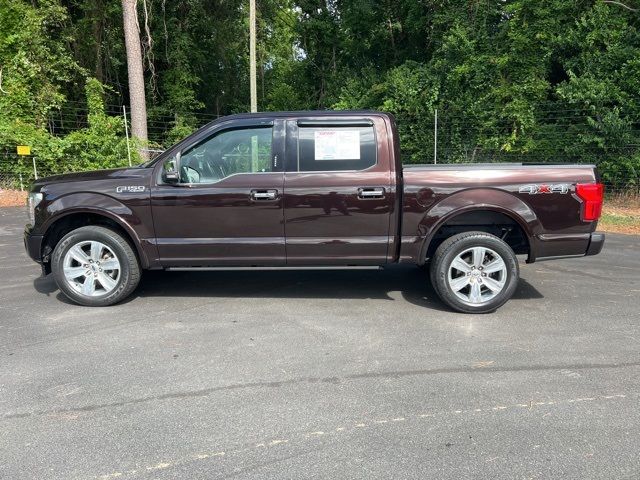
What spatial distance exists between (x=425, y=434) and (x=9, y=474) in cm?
224

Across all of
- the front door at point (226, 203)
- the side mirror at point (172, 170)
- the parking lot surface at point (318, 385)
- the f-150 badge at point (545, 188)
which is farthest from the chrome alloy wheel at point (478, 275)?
the side mirror at point (172, 170)

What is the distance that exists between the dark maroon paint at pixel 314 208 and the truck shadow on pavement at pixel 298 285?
0.63 m

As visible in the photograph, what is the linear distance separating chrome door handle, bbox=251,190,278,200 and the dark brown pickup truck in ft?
0.03

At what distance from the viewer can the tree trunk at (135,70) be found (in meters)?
16.1

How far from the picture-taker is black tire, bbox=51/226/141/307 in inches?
207

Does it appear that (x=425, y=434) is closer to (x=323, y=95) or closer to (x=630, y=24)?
(x=630, y=24)

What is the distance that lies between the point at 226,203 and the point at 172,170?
0.62 m

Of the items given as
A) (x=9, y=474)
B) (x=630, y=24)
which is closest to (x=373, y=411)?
(x=9, y=474)

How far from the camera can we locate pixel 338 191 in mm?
5090

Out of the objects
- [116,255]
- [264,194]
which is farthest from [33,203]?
[264,194]

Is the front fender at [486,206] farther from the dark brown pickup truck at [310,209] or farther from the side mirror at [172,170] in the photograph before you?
the side mirror at [172,170]

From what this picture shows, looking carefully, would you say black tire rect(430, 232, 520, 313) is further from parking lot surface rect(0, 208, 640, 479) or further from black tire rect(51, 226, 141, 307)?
black tire rect(51, 226, 141, 307)

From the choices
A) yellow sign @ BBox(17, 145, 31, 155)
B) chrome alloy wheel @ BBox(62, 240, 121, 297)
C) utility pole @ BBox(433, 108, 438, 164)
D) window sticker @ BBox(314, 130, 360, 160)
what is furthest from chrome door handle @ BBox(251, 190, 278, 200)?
yellow sign @ BBox(17, 145, 31, 155)

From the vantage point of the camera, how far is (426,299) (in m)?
5.65
